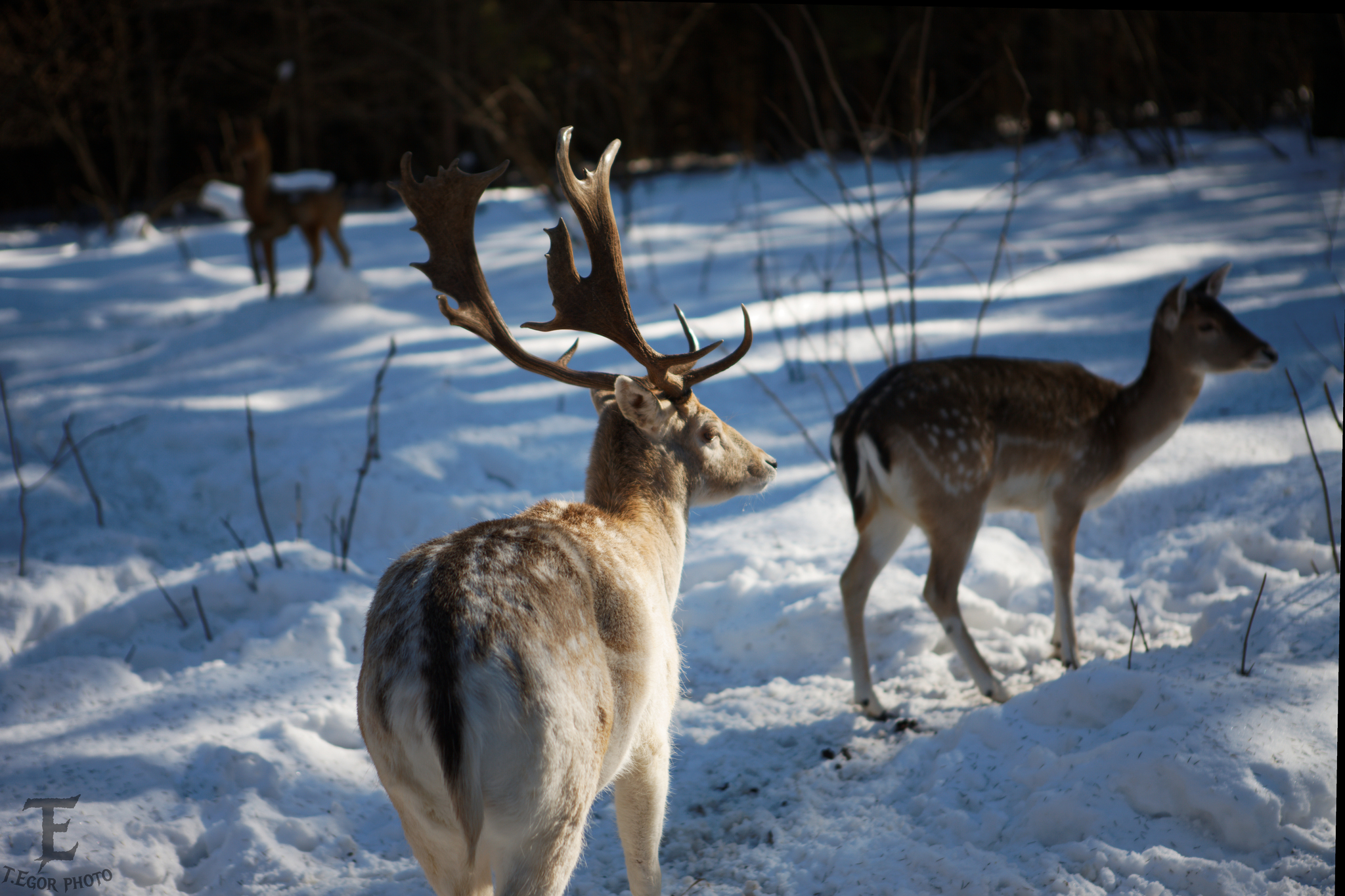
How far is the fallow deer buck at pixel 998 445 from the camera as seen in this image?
3.11 meters

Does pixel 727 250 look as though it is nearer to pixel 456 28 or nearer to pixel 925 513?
pixel 925 513

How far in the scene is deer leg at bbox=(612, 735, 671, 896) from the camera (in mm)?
2055

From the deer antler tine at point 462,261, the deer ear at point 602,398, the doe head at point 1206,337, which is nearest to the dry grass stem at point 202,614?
the deer antler tine at point 462,261

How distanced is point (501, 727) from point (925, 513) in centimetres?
204

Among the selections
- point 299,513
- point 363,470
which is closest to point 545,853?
point 363,470

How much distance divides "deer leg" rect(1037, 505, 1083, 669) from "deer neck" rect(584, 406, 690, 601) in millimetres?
1706

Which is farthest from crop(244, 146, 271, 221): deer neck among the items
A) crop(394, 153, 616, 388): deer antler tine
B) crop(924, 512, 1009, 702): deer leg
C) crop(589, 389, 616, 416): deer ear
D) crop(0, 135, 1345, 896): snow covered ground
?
crop(924, 512, 1009, 702): deer leg

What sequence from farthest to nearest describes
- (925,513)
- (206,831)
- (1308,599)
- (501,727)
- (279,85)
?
(279,85), (925,513), (1308,599), (206,831), (501,727)

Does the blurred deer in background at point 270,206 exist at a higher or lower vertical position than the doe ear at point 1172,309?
higher

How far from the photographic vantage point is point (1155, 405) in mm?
3580

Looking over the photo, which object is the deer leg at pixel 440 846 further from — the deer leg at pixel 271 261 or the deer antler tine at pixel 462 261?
the deer leg at pixel 271 261

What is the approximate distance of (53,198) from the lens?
12.9m

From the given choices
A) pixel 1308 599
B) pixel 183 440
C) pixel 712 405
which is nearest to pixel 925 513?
pixel 1308 599

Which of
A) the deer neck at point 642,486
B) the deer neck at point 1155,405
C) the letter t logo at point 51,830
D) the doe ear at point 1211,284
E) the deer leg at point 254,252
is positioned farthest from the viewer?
the deer leg at point 254,252
